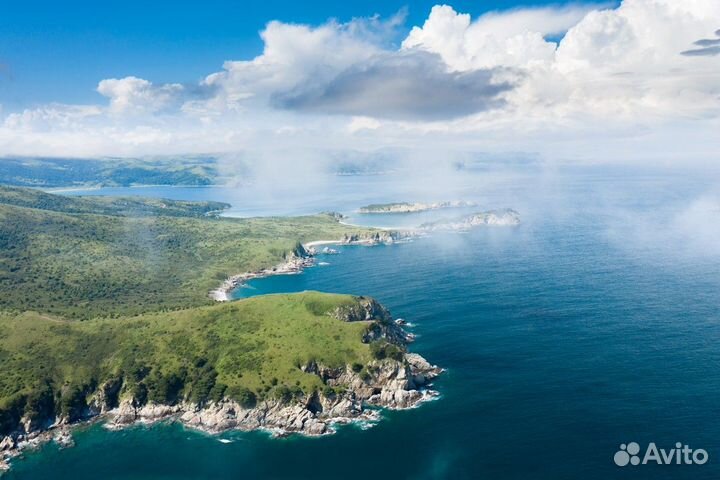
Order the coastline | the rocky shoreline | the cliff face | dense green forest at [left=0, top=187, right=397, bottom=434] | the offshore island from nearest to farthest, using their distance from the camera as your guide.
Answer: the coastline
the rocky shoreline
the cliff face
the offshore island
dense green forest at [left=0, top=187, right=397, bottom=434]

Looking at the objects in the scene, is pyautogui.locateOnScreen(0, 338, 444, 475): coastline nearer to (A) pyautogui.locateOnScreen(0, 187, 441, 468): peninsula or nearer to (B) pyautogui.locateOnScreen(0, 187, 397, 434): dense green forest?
(A) pyautogui.locateOnScreen(0, 187, 441, 468): peninsula

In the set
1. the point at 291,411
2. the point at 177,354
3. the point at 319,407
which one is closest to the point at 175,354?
the point at 177,354

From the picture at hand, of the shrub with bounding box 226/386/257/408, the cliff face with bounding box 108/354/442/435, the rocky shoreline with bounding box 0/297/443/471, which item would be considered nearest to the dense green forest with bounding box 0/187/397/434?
the shrub with bounding box 226/386/257/408

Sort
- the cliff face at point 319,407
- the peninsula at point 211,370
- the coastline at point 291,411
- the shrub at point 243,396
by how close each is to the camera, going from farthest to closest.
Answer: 1. the shrub at point 243,396
2. the peninsula at point 211,370
3. the cliff face at point 319,407
4. the coastline at point 291,411

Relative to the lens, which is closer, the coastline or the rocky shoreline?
the coastline

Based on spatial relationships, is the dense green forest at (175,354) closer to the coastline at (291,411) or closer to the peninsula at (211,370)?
the peninsula at (211,370)

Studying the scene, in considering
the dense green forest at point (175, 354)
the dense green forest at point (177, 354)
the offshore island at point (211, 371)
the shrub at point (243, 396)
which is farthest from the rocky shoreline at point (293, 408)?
the dense green forest at point (177, 354)

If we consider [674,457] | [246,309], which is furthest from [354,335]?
[674,457]

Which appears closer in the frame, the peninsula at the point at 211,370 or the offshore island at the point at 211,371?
the offshore island at the point at 211,371

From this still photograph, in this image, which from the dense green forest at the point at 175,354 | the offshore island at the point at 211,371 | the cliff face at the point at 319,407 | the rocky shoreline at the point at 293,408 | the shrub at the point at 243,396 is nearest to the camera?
the rocky shoreline at the point at 293,408
